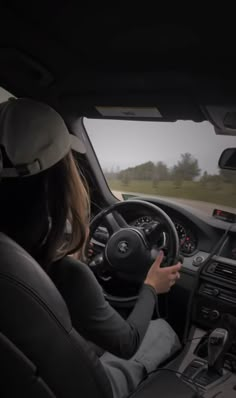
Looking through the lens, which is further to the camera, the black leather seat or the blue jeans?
the blue jeans

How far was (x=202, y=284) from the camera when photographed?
274 centimetres

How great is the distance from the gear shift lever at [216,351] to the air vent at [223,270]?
1.26 ft

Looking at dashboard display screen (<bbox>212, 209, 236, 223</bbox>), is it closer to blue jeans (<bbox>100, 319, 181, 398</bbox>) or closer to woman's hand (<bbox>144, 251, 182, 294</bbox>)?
blue jeans (<bbox>100, 319, 181, 398</bbox>)

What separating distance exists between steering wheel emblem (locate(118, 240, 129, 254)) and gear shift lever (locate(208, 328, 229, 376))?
0.65 m

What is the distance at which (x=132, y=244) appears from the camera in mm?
2488

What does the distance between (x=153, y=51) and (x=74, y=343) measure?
7.21 ft

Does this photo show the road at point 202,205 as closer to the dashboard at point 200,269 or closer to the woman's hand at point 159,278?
the dashboard at point 200,269

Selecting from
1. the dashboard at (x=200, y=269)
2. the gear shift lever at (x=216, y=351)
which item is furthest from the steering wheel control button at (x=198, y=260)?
the gear shift lever at (x=216, y=351)

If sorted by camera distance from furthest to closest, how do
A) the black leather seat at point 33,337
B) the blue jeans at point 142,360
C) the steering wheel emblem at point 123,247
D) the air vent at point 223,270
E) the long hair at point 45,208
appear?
the air vent at point 223,270 → the steering wheel emblem at point 123,247 → the blue jeans at point 142,360 → the long hair at point 45,208 → the black leather seat at point 33,337

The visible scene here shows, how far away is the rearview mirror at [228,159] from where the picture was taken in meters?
Answer: 2.39

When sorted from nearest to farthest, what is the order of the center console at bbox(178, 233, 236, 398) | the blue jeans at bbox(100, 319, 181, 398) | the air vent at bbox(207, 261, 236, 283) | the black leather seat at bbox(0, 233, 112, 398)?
the black leather seat at bbox(0, 233, 112, 398), the blue jeans at bbox(100, 319, 181, 398), the center console at bbox(178, 233, 236, 398), the air vent at bbox(207, 261, 236, 283)

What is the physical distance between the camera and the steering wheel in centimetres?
246

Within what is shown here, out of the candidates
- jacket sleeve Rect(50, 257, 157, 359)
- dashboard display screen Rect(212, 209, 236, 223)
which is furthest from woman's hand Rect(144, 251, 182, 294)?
dashboard display screen Rect(212, 209, 236, 223)

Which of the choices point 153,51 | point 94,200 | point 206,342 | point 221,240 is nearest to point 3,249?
point 206,342
